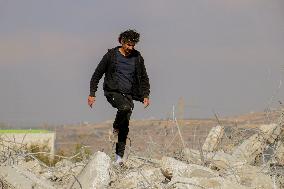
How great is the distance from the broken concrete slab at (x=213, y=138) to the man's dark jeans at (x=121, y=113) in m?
1.00

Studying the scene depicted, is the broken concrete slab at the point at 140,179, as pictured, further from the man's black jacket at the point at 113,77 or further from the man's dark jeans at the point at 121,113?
the man's black jacket at the point at 113,77

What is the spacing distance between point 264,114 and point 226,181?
2.73 m

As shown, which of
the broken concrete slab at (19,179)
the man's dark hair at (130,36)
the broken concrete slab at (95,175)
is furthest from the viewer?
the man's dark hair at (130,36)

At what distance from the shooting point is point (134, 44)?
7250mm

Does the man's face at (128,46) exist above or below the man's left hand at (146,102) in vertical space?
Result: above

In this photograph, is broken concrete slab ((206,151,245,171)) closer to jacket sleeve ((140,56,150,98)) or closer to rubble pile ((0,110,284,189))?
rubble pile ((0,110,284,189))

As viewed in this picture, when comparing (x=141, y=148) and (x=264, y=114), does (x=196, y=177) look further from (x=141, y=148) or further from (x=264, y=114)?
(x=264, y=114)

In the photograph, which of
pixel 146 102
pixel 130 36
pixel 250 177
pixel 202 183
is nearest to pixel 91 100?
pixel 146 102

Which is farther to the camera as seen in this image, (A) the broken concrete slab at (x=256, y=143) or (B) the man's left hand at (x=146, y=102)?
(B) the man's left hand at (x=146, y=102)

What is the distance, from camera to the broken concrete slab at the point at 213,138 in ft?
25.2

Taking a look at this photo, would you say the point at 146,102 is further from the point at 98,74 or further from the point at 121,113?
the point at 98,74

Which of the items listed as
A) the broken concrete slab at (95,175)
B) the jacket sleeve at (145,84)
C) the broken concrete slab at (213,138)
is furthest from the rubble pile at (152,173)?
the jacket sleeve at (145,84)

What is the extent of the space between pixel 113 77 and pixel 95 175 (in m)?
2.20

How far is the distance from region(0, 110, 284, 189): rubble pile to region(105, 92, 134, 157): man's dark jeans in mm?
373
